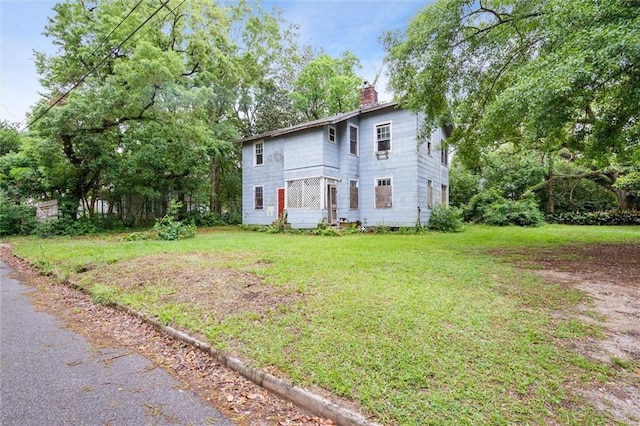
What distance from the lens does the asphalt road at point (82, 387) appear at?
2195 mm

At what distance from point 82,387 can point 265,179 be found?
48.7 feet

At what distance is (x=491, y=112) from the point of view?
6199 millimetres

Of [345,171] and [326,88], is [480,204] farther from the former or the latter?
[326,88]

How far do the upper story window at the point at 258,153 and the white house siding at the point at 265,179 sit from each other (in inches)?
7.1

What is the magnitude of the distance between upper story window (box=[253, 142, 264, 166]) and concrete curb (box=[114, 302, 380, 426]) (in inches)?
585

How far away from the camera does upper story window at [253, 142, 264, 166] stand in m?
17.3

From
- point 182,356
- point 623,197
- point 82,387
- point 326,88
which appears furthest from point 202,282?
point 623,197

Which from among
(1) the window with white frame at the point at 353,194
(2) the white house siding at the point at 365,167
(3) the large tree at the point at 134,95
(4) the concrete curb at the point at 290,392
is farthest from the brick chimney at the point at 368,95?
(4) the concrete curb at the point at 290,392

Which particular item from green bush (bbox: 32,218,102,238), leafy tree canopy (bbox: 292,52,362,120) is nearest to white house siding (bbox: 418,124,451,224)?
leafy tree canopy (bbox: 292,52,362,120)

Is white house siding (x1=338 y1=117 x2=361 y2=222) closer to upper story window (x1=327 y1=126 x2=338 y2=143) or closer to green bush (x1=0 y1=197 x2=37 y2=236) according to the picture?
upper story window (x1=327 y1=126 x2=338 y2=143)

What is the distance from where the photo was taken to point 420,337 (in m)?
2.99

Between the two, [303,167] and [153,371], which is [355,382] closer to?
[153,371]

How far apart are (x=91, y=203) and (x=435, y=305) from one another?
1794 cm

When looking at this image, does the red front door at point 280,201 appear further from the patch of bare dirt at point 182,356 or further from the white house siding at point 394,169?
the patch of bare dirt at point 182,356
